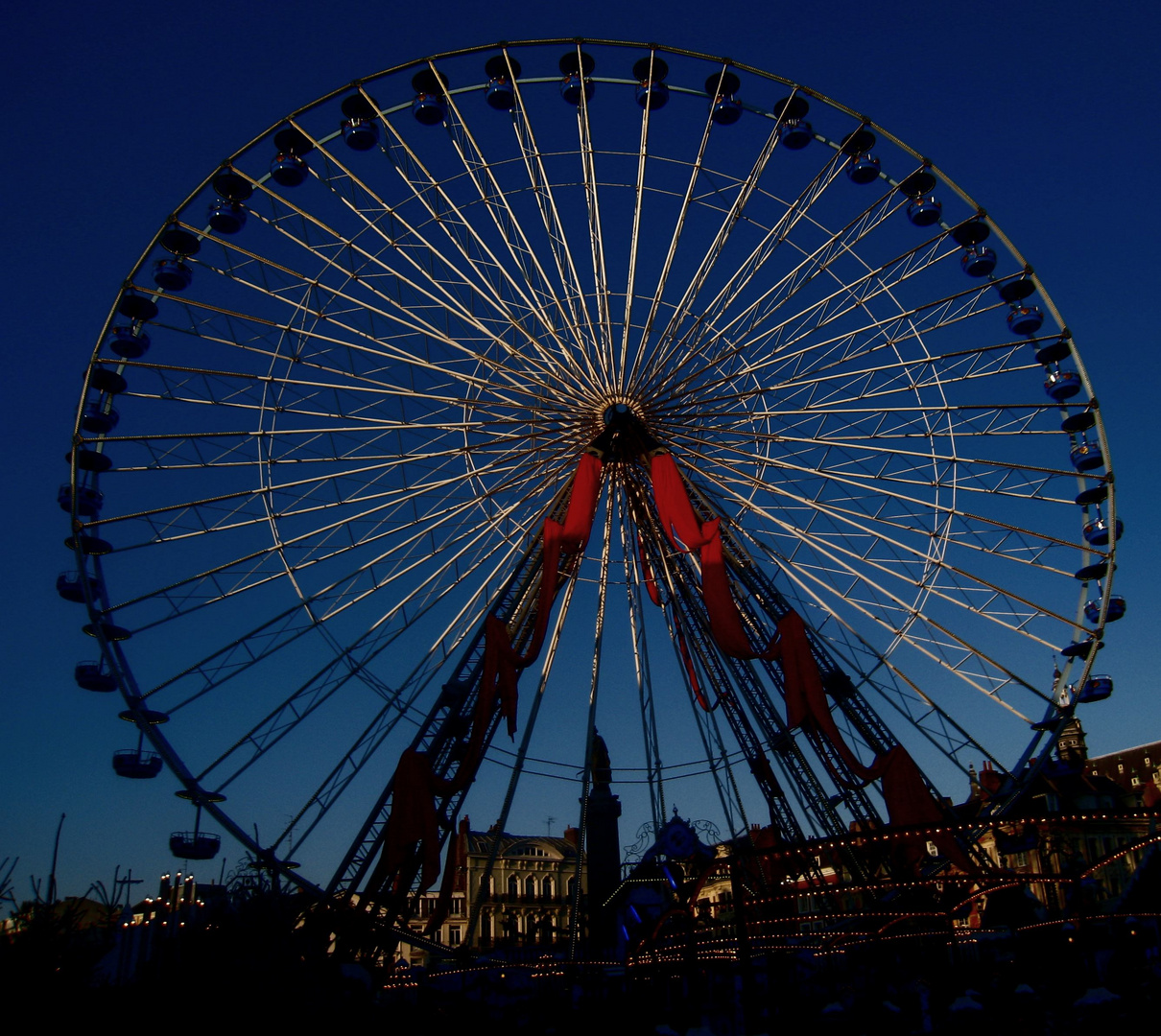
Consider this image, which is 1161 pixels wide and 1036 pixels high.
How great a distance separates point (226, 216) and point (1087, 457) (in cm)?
1951

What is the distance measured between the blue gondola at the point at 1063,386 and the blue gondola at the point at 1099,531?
2845 millimetres

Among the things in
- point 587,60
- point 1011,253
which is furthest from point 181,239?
point 1011,253

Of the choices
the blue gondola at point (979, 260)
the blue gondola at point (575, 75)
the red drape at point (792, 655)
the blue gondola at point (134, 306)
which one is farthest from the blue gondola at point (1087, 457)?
the blue gondola at point (134, 306)

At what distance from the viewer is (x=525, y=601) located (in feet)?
67.1

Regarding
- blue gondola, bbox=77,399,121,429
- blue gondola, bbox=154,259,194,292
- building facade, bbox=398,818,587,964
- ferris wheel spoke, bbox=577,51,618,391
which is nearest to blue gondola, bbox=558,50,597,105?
ferris wheel spoke, bbox=577,51,618,391

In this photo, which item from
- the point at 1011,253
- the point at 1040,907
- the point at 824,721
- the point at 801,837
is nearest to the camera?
the point at 824,721

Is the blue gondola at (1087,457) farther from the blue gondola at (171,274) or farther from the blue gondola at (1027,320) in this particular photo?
the blue gondola at (171,274)

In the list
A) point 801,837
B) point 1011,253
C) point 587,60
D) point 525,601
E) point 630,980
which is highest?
point 587,60

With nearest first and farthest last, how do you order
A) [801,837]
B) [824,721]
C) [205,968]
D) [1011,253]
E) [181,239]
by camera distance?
[205,968], [824,721], [181,239], [1011,253], [801,837]

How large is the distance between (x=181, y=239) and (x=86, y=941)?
1458 cm

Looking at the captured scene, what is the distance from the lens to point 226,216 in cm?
1981

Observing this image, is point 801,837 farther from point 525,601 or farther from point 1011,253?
point 1011,253

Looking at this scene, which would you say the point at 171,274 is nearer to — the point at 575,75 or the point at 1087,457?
the point at 575,75

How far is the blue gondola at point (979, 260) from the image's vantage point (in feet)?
69.8
